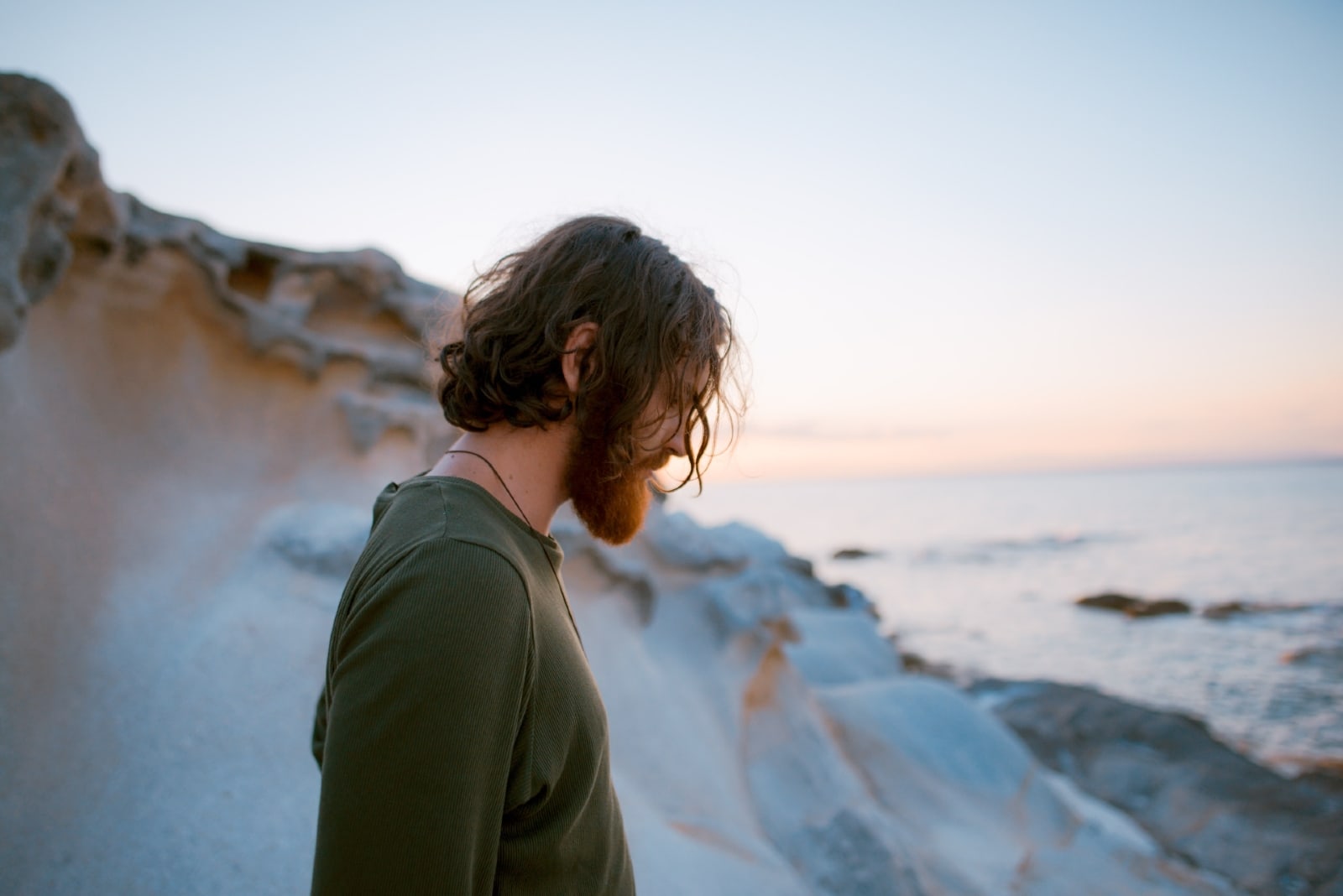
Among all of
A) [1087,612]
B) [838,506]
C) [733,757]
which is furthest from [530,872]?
[838,506]

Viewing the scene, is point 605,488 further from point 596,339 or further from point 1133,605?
point 1133,605

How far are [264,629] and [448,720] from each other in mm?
→ 3084

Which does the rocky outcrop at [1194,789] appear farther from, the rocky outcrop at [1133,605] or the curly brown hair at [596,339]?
the rocky outcrop at [1133,605]

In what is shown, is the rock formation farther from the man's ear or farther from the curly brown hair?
the man's ear

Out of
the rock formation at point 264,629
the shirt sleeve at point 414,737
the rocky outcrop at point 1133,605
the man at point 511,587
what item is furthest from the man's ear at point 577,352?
the rocky outcrop at point 1133,605

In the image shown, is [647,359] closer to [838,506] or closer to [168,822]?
[168,822]

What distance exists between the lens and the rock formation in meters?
2.66

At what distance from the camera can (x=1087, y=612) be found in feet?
57.5

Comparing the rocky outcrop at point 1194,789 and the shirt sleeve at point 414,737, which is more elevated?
the shirt sleeve at point 414,737

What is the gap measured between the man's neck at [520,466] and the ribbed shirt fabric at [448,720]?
0.12 metres

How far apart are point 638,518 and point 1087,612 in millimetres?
18966

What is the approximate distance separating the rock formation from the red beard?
147 cm

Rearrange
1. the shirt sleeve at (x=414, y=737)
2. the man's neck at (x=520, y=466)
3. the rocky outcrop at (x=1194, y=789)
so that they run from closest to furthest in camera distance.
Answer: the shirt sleeve at (x=414, y=737) → the man's neck at (x=520, y=466) → the rocky outcrop at (x=1194, y=789)

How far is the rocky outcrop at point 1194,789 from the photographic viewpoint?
227 inches
